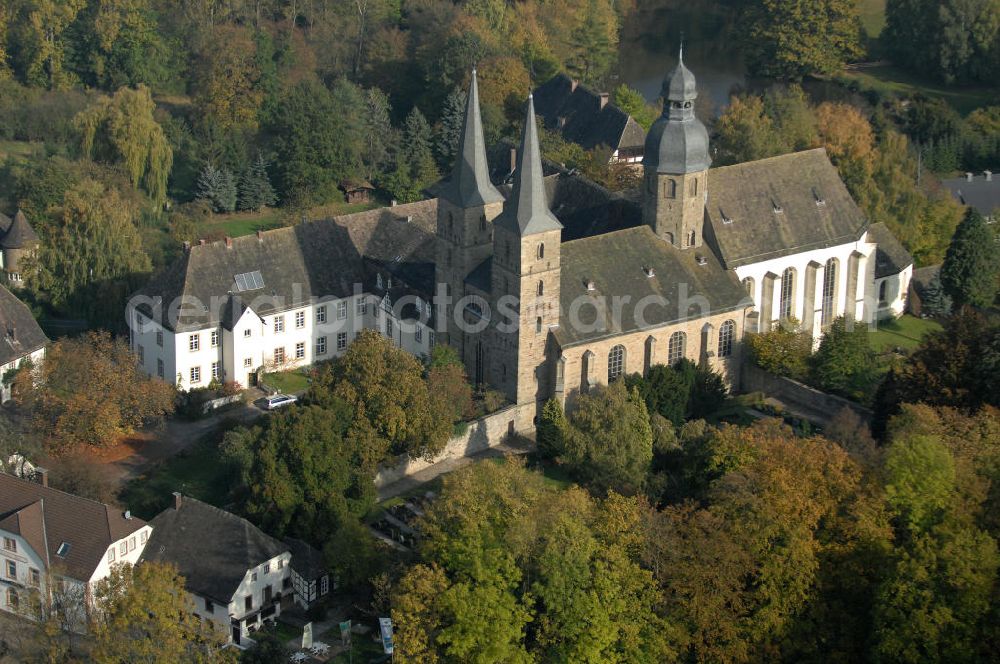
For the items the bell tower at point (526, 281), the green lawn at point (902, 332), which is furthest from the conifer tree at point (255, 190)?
the green lawn at point (902, 332)

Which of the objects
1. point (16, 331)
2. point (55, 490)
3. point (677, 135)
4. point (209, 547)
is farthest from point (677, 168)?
point (16, 331)

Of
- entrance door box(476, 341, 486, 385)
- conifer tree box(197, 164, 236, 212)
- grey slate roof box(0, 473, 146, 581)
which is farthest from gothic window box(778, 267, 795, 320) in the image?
conifer tree box(197, 164, 236, 212)

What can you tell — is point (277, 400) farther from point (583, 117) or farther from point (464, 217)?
point (583, 117)

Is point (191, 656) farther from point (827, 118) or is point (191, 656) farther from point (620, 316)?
→ point (827, 118)

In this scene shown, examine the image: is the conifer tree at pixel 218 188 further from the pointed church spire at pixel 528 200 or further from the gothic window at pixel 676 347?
the gothic window at pixel 676 347

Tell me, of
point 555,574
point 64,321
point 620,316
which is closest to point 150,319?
point 64,321

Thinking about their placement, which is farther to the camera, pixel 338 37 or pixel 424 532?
pixel 338 37

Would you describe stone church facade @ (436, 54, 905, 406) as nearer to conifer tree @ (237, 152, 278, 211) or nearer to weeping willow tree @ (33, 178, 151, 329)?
weeping willow tree @ (33, 178, 151, 329)
